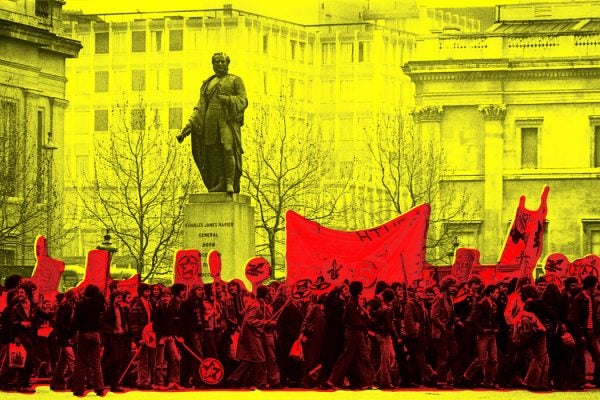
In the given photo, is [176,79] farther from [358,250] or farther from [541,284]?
[541,284]

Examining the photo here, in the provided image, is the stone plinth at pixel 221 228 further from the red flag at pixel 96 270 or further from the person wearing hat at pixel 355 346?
the person wearing hat at pixel 355 346

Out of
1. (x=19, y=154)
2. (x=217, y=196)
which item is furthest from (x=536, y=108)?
(x=217, y=196)

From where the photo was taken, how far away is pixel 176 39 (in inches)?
4931

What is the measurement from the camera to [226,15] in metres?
124

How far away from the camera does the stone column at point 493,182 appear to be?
78688mm

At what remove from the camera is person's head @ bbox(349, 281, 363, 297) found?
30812mm

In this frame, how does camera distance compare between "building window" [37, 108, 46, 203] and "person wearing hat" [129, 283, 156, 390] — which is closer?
"person wearing hat" [129, 283, 156, 390]

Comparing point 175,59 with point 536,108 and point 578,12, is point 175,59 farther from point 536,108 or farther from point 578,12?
point 536,108

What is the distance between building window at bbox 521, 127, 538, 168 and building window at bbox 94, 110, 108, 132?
44967mm

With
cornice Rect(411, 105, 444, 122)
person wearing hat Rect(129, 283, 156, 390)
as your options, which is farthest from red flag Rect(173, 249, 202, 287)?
cornice Rect(411, 105, 444, 122)

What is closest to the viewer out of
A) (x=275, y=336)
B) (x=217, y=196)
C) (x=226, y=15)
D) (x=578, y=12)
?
(x=275, y=336)

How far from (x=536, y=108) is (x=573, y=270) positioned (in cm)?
4844

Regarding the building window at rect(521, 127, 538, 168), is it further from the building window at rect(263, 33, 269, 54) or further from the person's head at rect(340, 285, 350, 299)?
the person's head at rect(340, 285, 350, 299)

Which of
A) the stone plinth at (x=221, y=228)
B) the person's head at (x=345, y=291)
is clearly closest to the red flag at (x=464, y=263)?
the person's head at (x=345, y=291)
